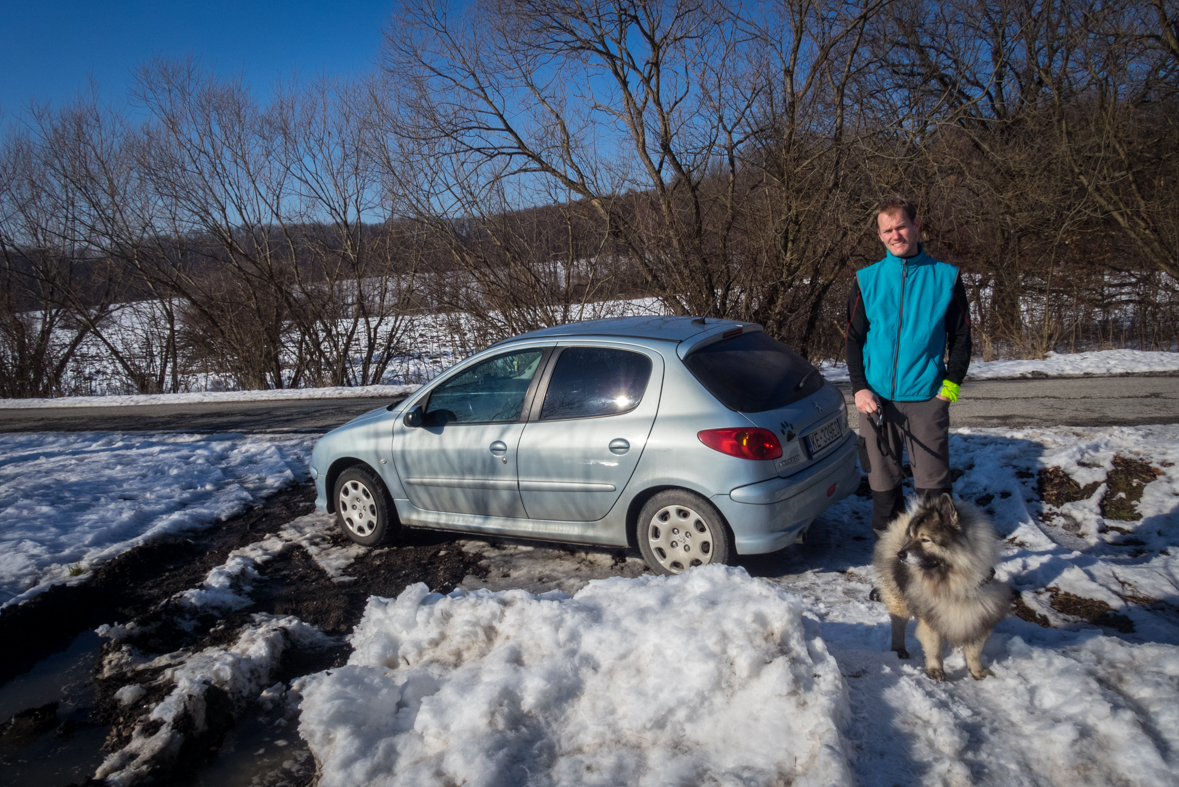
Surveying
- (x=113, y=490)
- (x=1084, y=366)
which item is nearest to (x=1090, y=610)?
(x=1084, y=366)

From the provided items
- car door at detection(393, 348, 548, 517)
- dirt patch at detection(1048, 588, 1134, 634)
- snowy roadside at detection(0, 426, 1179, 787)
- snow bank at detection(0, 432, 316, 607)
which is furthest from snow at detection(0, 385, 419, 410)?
dirt patch at detection(1048, 588, 1134, 634)

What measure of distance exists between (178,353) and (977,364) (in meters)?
21.6

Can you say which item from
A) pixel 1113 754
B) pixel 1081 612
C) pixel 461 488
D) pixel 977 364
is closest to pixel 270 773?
pixel 461 488

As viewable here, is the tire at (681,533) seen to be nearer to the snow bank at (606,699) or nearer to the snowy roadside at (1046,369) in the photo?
the snow bank at (606,699)

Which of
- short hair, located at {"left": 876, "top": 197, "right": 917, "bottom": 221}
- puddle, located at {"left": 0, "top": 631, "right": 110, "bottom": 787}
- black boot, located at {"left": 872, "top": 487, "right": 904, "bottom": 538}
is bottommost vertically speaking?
puddle, located at {"left": 0, "top": 631, "right": 110, "bottom": 787}

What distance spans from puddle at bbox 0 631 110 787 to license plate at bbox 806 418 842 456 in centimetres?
410

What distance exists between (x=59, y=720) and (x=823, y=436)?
4.59 m

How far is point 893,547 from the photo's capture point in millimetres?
3111

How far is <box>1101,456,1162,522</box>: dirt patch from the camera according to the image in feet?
16.1

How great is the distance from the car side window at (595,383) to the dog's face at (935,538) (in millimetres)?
1951

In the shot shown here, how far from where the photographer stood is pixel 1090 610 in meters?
3.66

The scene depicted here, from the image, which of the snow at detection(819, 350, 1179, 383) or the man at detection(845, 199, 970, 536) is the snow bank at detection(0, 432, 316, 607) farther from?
the snow at detection(819, 350, 1179, 383)

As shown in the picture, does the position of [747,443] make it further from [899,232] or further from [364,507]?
[364,507]

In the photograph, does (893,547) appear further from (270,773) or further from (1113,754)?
(270,773)
